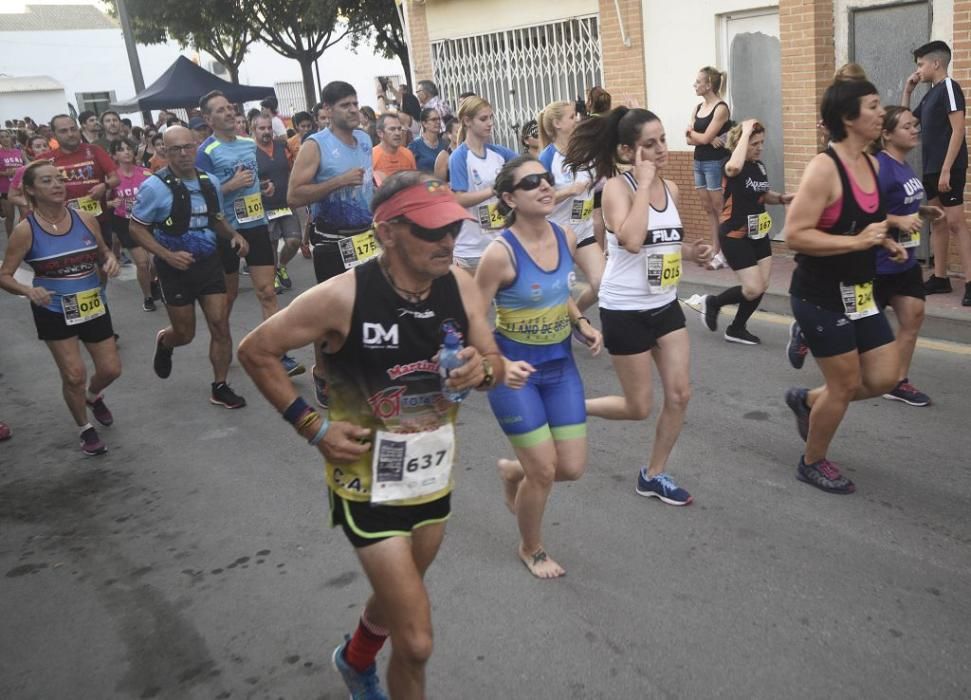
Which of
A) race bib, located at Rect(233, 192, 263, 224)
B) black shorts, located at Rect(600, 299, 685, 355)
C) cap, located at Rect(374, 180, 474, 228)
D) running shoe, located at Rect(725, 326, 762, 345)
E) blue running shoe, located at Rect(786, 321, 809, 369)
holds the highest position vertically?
cap, located at Rect(374, 180, 474, 228)

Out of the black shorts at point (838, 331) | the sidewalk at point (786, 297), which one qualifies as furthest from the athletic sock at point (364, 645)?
the sidewalk at point (786, 297)

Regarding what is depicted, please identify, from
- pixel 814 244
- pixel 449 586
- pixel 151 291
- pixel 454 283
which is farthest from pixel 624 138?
pixel 151 291

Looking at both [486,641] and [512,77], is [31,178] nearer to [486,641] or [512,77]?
[486,641]

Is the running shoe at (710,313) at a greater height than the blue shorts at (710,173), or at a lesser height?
lesser

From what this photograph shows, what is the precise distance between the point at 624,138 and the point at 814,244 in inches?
40.0

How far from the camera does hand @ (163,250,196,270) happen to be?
261 inches

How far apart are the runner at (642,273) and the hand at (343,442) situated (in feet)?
6.60

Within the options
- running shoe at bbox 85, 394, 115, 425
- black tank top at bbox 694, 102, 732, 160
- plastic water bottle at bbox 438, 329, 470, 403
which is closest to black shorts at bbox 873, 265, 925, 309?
plastic water bottle at bbox 438, 329, 470, 403

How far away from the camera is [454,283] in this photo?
3064 millimetres

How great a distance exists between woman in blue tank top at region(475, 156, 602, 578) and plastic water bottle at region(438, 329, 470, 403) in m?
1.05

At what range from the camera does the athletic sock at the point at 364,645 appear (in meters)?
3.14

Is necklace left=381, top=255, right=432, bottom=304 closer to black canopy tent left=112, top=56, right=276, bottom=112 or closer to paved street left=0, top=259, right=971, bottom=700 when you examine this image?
paved street left=0, top=259, right=971, bottom=700

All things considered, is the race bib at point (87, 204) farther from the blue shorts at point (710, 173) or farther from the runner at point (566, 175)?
the blue shorts at point (710, 173)

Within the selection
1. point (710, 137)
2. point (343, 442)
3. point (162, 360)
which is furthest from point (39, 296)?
point (710, 137)
